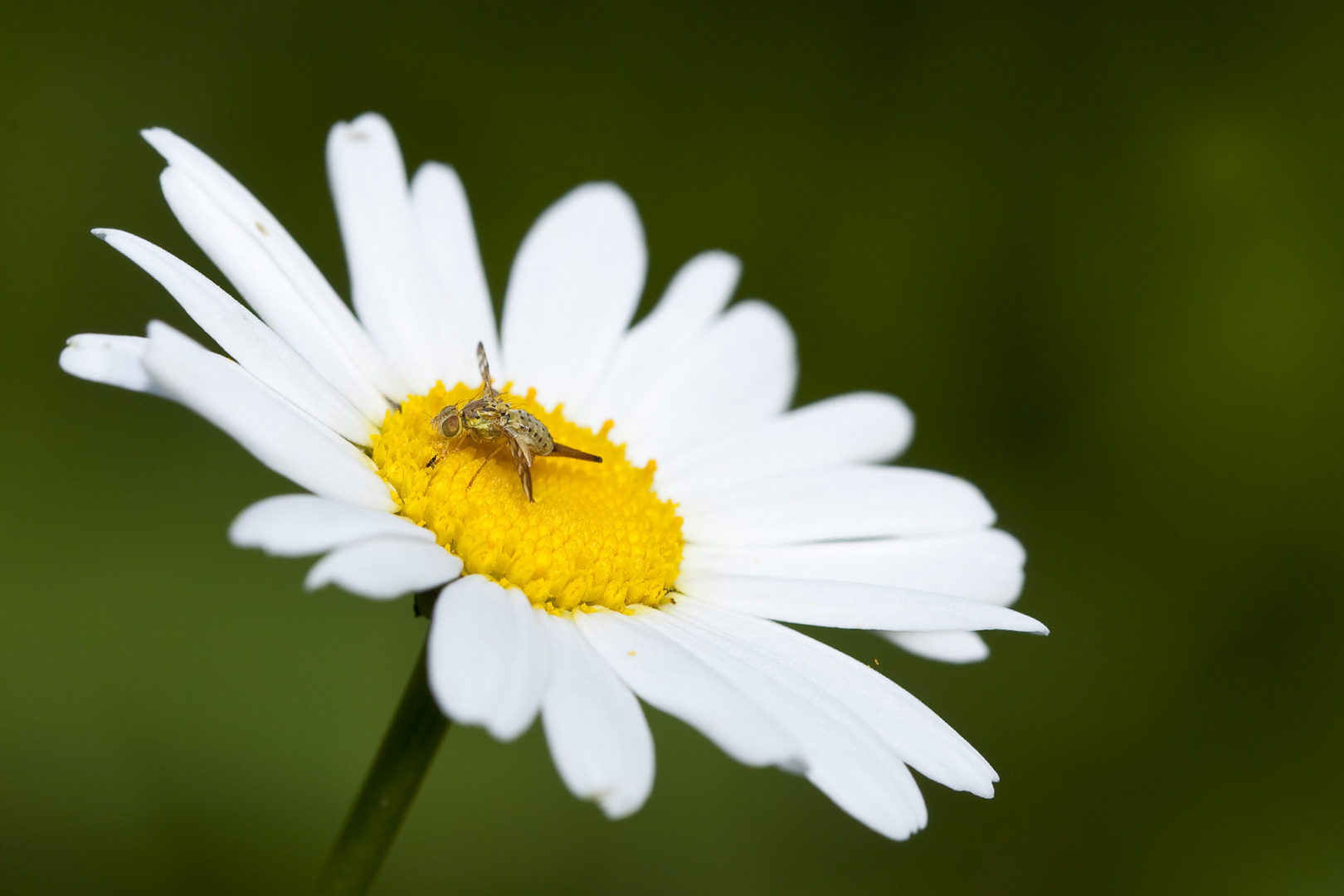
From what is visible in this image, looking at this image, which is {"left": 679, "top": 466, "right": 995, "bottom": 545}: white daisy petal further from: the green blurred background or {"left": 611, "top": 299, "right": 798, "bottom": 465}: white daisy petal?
the green blurred background

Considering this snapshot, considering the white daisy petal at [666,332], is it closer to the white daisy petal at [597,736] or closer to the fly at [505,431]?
the fly at [505,431]

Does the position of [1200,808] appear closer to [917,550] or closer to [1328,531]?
[1328,531]

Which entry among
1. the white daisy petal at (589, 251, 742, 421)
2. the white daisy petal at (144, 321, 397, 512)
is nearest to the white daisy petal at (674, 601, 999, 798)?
the white daisy petal at (144, 321, 397, 512)

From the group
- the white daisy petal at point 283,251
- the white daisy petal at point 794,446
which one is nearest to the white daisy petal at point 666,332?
the white daisy petal at point 794,446

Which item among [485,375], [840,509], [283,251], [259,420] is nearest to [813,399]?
[840,509]

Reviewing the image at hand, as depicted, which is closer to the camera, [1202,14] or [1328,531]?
[1328,531]

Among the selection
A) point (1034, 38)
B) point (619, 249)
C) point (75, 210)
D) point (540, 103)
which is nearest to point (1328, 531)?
point (1034, 38)
